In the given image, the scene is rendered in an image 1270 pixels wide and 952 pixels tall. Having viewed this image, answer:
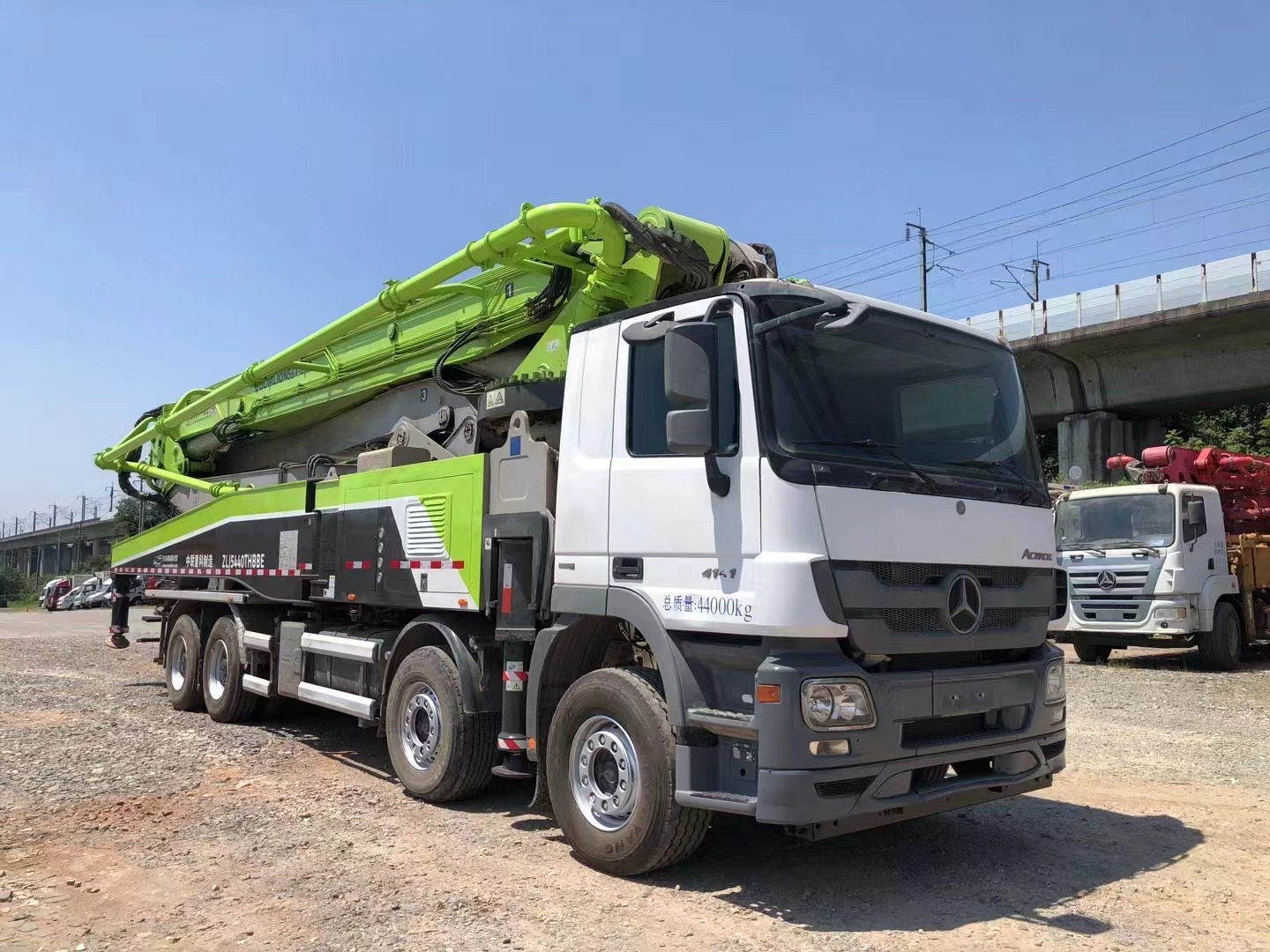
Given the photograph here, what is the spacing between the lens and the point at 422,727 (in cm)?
679

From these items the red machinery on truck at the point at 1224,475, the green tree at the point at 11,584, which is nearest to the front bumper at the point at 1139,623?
the red machinery on truck at the point at 1224,475

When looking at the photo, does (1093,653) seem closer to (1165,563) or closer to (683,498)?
(1165,563)

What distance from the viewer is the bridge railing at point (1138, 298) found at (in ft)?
80.8

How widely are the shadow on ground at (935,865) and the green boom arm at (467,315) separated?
9.99 ft

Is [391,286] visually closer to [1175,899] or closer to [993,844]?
[993,844]

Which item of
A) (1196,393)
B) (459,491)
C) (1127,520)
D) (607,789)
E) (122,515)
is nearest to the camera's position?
(607,789)

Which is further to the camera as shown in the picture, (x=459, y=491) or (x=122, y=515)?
(x=122, y=515)

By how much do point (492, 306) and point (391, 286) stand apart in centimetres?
88

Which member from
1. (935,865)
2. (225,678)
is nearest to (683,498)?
(935,865)

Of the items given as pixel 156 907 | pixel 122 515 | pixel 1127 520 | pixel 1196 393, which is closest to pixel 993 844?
pixel 156 907

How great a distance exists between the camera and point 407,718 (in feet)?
22.5

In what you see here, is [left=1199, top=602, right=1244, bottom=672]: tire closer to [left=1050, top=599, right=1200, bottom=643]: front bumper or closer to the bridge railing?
[left=1050, top=599, right=1200, bottom=643]: front bumper

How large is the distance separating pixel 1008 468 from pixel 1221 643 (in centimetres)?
1111

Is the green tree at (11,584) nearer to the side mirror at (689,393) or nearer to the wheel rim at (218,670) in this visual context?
the wheel rim at (218,670)
